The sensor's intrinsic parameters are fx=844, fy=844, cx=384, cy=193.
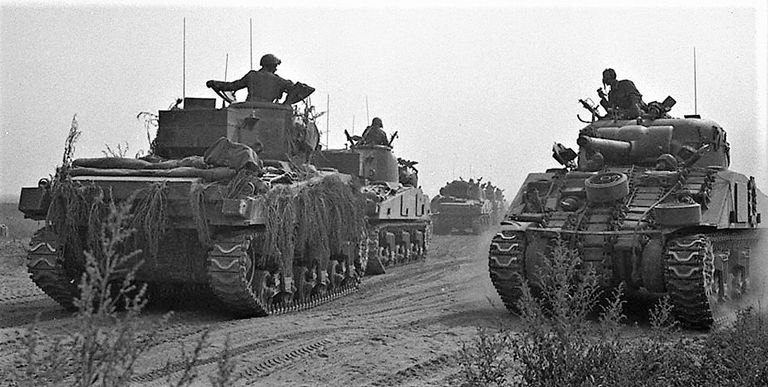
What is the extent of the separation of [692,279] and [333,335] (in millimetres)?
3919

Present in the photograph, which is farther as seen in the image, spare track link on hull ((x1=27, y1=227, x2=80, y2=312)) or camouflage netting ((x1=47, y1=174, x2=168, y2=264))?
spare track link on hull ((x1=27, y1=227, x2=80, y2=312))

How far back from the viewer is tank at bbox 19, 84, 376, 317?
975 cm

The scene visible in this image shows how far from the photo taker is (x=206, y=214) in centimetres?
978

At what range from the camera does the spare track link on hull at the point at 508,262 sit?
34.0 ft

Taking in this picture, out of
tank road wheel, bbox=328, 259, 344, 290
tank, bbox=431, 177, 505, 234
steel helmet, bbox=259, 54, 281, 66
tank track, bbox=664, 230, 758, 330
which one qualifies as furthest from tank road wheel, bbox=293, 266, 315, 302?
tank, bbox=431, 177, 505, 234

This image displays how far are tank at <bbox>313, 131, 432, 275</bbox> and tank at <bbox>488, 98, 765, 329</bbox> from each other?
21.5 feet

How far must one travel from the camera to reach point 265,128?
12.7 meters

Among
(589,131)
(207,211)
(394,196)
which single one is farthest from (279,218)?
(394,196)

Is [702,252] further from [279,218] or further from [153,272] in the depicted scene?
[153,272]

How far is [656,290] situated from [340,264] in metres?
5.42

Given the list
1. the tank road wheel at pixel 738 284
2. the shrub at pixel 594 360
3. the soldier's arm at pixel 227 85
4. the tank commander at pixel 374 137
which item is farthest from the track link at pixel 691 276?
the tank commander at pixel 374 137

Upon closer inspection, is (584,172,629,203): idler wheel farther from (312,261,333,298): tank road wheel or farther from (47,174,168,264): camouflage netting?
(47,174,168,264): camouflage netting

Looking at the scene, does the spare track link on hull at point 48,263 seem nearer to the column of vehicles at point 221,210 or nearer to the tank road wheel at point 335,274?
the column of vehicles at point 221,210

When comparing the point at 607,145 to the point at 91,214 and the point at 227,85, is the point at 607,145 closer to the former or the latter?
the point at 227,85
